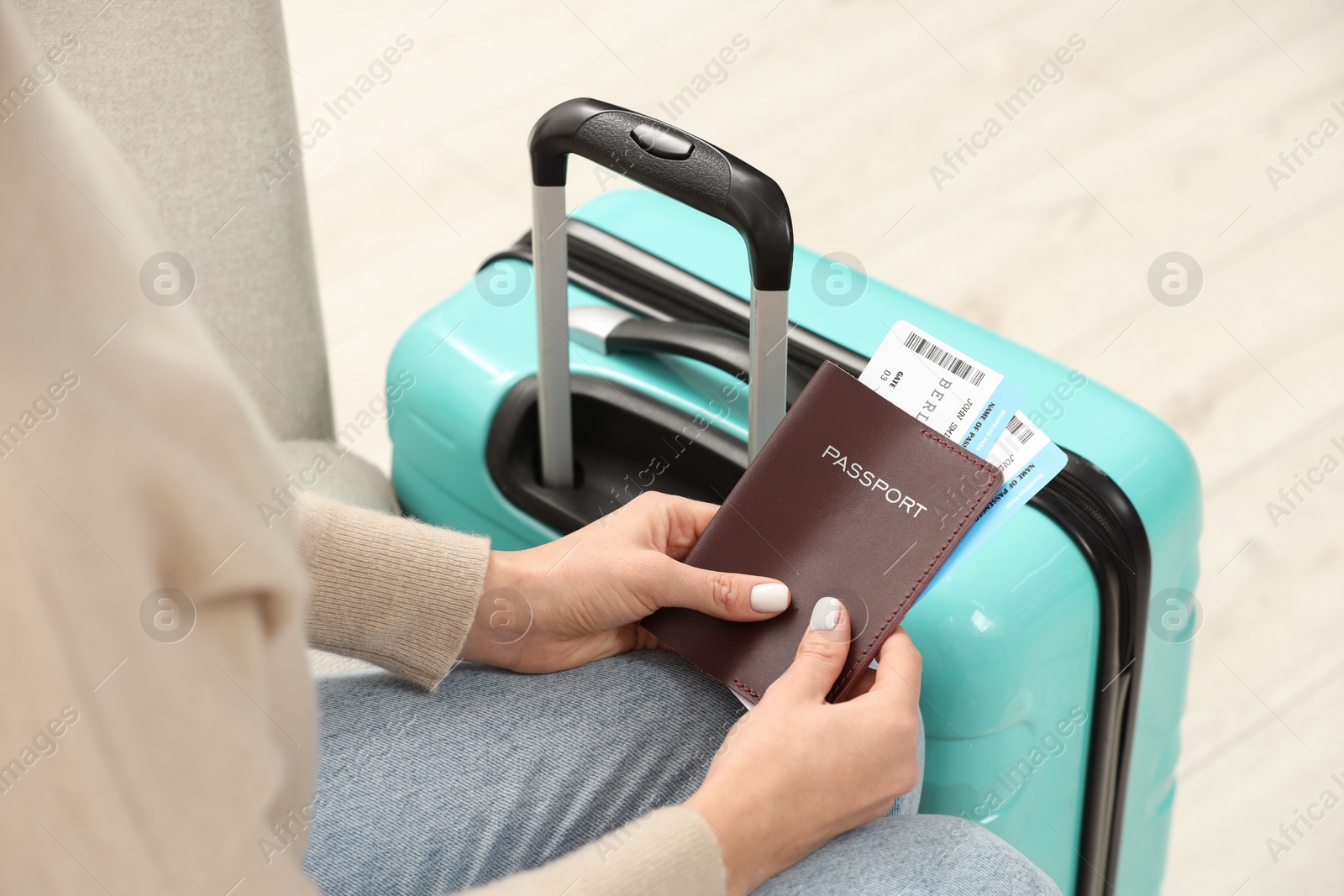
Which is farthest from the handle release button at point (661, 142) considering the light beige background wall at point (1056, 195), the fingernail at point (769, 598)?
the light beige background wall at point (1056, 195)

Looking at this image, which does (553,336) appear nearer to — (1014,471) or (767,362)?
(767,362)

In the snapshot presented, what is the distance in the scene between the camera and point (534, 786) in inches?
27.0

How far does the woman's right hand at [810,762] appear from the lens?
0.61 m

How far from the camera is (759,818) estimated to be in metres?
0.61

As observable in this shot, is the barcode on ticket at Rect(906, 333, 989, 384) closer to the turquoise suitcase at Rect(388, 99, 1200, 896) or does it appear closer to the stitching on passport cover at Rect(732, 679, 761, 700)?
the turquoise suitcase at Rect(388, 99, 1200, 896)

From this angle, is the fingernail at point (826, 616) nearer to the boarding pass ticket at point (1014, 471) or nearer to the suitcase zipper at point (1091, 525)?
the boarding pass ticket at point (1014, 471)

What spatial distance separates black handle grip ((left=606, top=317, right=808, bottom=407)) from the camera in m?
0.82

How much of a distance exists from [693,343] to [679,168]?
17 cm

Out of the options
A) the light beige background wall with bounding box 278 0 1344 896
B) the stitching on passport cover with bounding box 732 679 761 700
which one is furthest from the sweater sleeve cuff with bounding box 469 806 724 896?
the light beige background wall with bounding box 278 0 1344 896

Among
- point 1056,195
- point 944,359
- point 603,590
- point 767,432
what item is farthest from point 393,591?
point 1056,195

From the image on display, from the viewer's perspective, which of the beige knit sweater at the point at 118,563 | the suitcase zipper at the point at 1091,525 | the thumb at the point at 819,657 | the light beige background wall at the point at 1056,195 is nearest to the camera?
the beige knit sweater at the point at 118,563

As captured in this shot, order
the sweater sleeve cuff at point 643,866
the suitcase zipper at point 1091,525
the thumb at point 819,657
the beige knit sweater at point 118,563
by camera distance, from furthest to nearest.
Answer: the suitcase zipper at point 1091,525
the thumb at point 819,657
the sweater sleeve cuff at point 643,866
the beige knit sweater at point 118,563

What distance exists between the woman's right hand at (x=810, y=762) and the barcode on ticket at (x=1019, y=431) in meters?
0.13

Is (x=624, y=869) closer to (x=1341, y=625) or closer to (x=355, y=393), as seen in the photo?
(x=1341, y=625)
